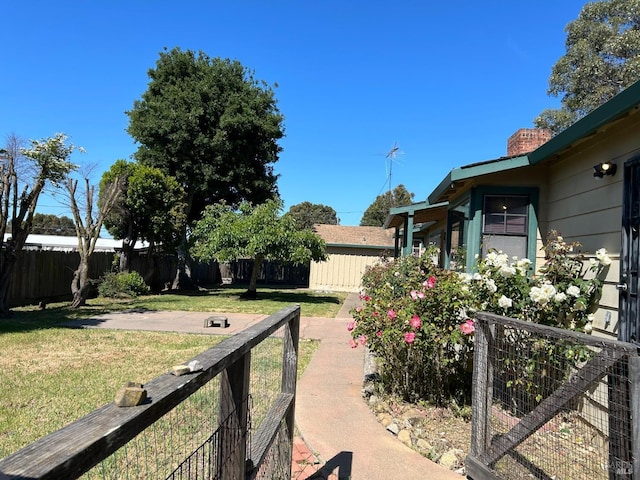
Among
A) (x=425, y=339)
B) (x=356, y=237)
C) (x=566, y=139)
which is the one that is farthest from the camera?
(x=356, y=237)

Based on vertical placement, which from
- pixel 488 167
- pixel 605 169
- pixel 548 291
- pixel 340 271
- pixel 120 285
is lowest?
pixel 120 285

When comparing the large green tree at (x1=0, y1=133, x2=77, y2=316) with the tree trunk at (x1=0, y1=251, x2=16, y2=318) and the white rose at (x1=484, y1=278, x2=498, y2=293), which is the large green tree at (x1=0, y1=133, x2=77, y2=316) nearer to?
the tree trunk at (x1=0, y1=251, x2=16, y2=318)

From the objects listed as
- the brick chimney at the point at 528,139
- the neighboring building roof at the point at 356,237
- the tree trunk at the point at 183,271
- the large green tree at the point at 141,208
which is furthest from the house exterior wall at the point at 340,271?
the brick chimney at the point at 528,139

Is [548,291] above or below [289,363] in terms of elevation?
above

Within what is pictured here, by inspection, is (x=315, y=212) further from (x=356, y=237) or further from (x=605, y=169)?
(x=605, y=169)

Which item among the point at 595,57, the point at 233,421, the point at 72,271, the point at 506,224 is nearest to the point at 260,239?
the point at 72,271

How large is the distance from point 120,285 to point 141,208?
2.90 metres

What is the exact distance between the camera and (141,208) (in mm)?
16219

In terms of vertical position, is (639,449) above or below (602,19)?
below

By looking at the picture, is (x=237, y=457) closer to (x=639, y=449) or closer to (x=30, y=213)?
(x=639, y=449)

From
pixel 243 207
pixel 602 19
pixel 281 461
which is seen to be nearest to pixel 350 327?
pixel 281 461

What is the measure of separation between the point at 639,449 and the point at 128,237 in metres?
16.9

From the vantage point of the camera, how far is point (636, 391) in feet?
6.80

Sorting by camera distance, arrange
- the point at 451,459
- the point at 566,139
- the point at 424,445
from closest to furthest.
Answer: the point at 451,459 < the point at 424,445 < the point at 566,139
